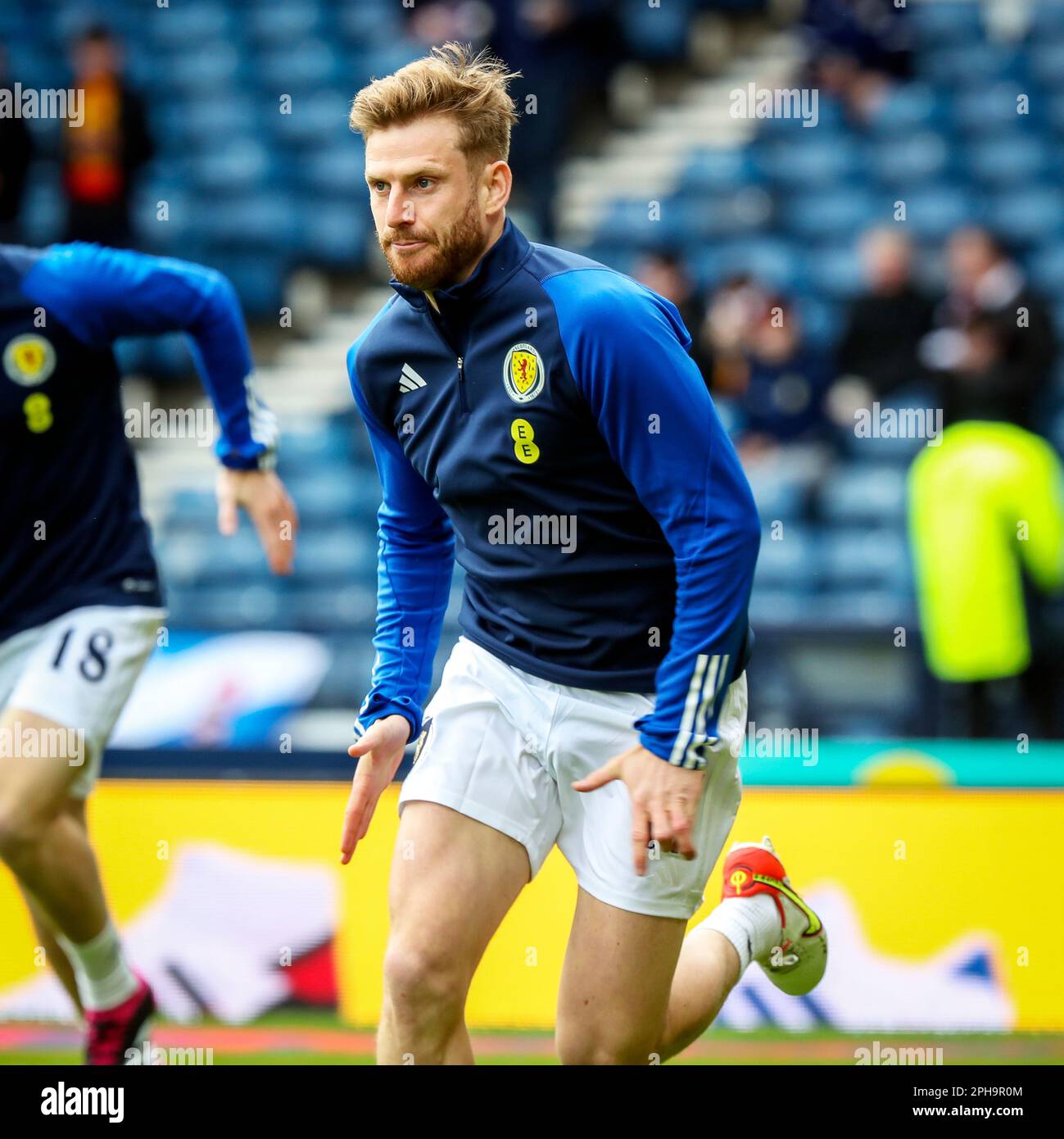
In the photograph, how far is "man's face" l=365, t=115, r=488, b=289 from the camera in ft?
9.61

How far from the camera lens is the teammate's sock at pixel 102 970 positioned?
380cm

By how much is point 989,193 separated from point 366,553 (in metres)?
3.87

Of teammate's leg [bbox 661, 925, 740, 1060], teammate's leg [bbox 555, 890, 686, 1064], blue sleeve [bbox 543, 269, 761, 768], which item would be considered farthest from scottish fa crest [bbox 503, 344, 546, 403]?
teammate's leg [bbox 661, 925, 740, 1060]

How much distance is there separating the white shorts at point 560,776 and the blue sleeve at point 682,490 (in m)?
0.27

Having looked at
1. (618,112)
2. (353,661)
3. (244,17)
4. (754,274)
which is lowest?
(353,661)

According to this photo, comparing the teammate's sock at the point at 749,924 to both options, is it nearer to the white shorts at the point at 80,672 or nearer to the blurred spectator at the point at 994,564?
the white shorts at the point at 80,672

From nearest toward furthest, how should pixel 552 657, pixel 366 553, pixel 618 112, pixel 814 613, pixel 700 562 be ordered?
pixel 700 562 < pixel 552 657 < pixel 814 613 < pixel 366 553 < pixel 618 112

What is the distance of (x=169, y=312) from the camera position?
12.7ft

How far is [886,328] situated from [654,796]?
5.30m

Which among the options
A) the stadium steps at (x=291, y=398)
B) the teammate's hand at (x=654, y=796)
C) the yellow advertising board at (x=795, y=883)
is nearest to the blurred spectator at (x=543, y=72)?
the stadium steps at (x=291, y=398)

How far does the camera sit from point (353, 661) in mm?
6094

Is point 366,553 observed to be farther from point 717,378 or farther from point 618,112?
point 618,112

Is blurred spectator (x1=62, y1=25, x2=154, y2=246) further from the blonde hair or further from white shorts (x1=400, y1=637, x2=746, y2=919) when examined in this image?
white shorts (x1=400, y1=637, x2=746, y2=919)

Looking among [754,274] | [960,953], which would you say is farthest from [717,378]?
[960,953]
